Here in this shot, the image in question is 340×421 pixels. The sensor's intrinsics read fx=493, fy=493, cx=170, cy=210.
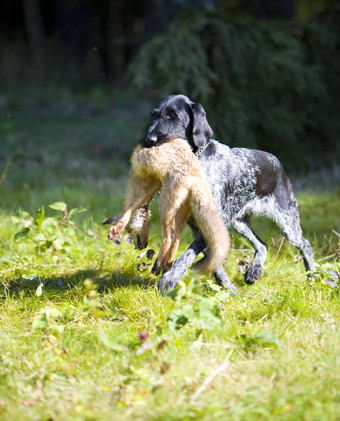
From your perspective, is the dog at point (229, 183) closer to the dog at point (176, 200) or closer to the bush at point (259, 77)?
the dog at point (176, 200)

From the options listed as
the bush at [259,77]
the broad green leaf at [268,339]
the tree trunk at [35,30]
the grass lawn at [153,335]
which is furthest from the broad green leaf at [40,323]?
the tree trunk at [35,30]

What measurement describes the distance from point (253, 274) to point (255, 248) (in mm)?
403

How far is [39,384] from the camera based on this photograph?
2.40 metres

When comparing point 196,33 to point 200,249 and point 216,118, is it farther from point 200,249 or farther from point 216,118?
point 200,249

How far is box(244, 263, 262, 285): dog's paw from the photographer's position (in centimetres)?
354

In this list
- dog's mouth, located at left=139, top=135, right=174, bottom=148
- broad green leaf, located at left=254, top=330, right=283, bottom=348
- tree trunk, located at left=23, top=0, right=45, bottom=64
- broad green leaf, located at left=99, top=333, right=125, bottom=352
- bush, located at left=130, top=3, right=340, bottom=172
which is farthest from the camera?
tree trunk, located at left=23, top=0, right=45, bottom=64

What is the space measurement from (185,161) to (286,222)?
1437 mm

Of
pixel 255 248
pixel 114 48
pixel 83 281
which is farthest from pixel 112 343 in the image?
pixel 114 48

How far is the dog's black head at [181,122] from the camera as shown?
3.36m

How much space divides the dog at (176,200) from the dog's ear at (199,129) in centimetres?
35

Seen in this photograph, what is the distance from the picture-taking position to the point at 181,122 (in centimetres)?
341

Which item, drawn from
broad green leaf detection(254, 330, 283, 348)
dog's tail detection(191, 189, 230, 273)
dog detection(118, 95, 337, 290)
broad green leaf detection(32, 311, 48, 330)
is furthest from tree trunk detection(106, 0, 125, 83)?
broad green leaf detection(254, 330, 283, 348)

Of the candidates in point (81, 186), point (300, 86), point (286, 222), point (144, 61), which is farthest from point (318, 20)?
point (286, 222)

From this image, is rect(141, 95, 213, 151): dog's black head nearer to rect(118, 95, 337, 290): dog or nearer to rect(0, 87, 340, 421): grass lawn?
rect(118, 95, 337, 290): dog
